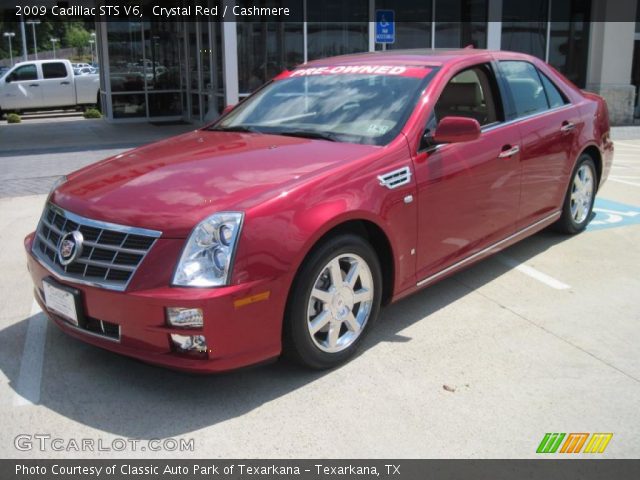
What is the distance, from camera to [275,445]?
2930mm

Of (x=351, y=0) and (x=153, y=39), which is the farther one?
(x=153, y=39)

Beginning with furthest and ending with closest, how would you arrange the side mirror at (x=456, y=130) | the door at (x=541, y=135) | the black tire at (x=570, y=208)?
the black tire at (x=570, y=208)
the door at (x=541, y=135)
the side mirror at (x=456, y=130)

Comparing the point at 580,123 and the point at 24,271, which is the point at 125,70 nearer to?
the point at 24,271

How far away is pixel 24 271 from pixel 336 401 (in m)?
3.30

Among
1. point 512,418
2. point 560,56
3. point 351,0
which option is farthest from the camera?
point 560,56

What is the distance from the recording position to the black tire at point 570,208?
18.9 ft

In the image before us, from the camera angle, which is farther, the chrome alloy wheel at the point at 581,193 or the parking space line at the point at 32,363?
the chrome alloy wheel at the point at 581,193

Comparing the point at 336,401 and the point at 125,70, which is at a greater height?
the point at 125,70

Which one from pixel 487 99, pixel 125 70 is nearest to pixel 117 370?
pixel 487 99

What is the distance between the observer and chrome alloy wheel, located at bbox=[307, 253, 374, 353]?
3.43 m

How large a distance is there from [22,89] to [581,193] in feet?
65.4

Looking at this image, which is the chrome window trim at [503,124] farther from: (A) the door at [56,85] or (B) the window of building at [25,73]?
(B) the window of building at [25,73]
